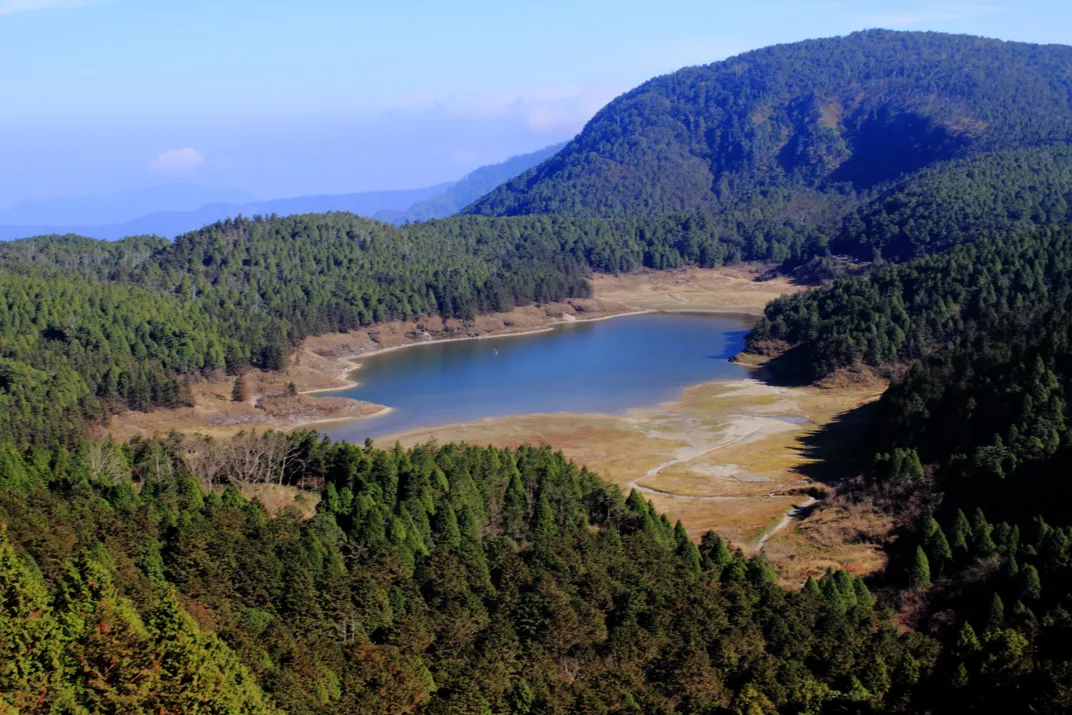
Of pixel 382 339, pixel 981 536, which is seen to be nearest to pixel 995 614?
pixel 981 536

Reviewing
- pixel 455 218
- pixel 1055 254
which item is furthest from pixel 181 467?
pixel 455 218

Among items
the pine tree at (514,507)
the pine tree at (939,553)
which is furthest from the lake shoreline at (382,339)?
the pine tree at (939,553)

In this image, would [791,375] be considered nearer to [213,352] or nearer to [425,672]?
[213,352]

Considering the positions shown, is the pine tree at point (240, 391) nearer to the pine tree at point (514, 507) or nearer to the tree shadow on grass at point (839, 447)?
the tree shadow on grass at point (839, 447)

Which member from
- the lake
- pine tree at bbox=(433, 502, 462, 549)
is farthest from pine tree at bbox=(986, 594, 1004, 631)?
the lake

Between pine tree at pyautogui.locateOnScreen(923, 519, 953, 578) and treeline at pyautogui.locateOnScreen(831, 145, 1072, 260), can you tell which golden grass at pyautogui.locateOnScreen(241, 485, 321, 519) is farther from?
treeline at pyautogui.locateOnScreen(831, 145, 1072, 260)

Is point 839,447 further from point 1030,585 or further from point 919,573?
point 1030,585
